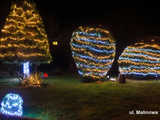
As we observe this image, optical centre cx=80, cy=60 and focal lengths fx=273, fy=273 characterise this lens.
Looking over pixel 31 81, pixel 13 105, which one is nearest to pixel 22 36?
pixel 31 81

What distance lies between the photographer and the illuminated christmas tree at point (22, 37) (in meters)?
16.1

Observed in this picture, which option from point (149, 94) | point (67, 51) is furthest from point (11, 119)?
point (67, 51)

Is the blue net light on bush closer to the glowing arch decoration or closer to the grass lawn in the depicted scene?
the grass lawn

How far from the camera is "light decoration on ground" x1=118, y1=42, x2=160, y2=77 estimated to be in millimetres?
18703

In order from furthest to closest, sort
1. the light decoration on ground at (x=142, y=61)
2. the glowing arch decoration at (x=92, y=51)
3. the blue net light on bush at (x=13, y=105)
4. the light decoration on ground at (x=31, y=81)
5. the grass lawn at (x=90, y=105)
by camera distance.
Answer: the light decoration on ground at (x=142, y=61)
the glowing arch decoration at (x=92, y=51)
the light decoration on ground at (x=31, y=81)
the grass lawn at (x=90, y=105)
the blue net light on bush at (x=13, y=105)

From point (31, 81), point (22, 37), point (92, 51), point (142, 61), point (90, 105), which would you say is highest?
point (22, 37)

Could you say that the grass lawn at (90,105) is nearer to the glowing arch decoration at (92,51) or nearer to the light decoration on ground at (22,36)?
the light decoration on ground at (22,36)

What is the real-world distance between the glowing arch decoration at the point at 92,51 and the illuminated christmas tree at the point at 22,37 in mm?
2424

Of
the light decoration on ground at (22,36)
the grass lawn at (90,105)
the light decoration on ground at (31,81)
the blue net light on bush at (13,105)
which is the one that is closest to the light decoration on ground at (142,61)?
the light decoration on ground at (31,81)

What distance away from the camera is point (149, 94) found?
487 inches

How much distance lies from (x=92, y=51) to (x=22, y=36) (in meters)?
4.49

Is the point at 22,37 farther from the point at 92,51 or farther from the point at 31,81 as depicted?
A: the point at 92,51

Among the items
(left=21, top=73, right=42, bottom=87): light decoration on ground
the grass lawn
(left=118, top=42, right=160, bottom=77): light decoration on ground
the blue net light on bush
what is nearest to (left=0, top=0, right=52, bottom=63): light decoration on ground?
(left=21, top=73, right=42, bottom=87): light decoration on ground

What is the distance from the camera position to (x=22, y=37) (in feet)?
53.1
